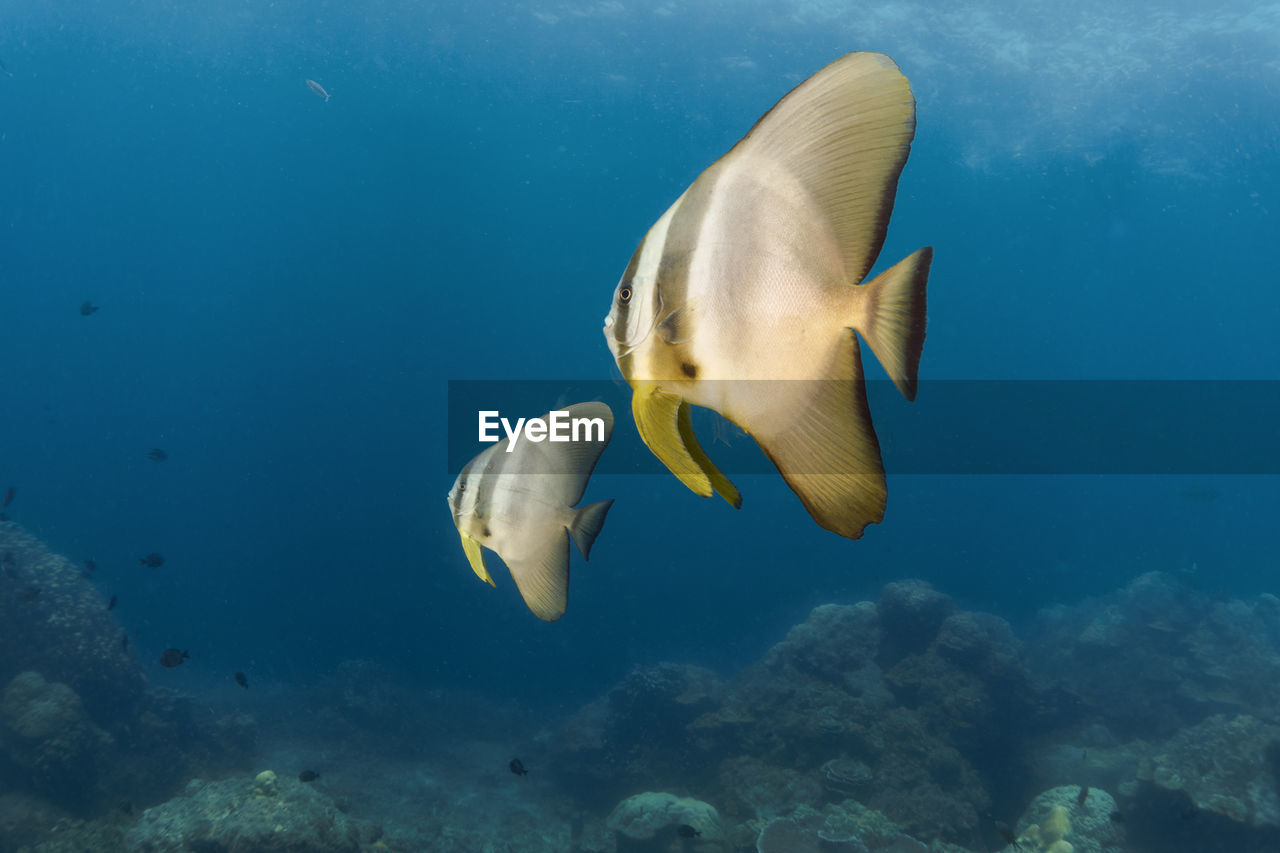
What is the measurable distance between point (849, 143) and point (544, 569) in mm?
1295

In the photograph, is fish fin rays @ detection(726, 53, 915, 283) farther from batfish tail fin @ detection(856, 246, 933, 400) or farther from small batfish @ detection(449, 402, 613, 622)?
small batfish @ detection(449, 402, 613, 622)

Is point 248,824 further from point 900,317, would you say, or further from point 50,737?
point 900,317

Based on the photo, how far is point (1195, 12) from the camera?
28656 mm

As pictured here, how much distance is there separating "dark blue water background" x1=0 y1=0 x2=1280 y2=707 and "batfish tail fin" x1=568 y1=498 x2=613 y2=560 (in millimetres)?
28748

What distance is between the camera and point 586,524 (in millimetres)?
1691

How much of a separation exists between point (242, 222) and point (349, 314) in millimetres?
25528

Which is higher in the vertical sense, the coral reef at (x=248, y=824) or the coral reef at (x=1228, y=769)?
the coral reef at (x=1228, y=769)

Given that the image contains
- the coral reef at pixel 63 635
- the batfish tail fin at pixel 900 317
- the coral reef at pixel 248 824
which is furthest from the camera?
the coral reef at pixel 63 635

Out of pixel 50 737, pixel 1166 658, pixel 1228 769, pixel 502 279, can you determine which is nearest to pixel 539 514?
pixel 1228 769

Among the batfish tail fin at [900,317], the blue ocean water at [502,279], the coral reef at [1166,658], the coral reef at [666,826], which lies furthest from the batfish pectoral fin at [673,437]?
the blue ocean water at [502,279]

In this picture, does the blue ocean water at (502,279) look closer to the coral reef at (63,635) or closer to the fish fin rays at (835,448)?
the coral reef at (63,635)

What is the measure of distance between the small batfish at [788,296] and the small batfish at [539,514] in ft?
2.97

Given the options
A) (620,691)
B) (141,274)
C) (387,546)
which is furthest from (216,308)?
(620,691)

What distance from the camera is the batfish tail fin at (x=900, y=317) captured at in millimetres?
616
